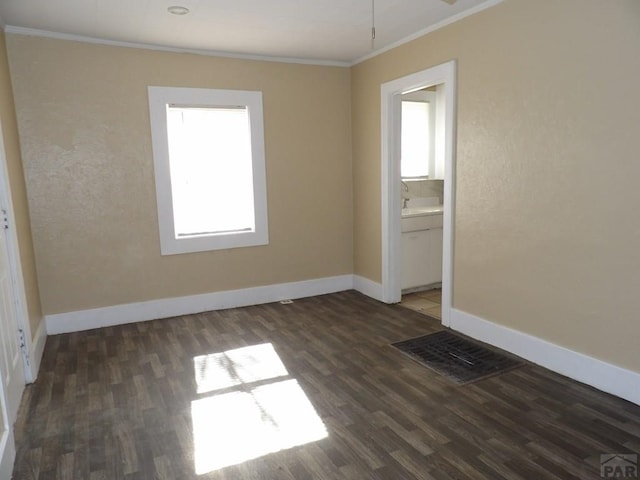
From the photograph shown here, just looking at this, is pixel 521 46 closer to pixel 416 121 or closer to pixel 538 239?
pixel 538 239

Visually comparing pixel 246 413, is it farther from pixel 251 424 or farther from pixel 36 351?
pixel 36 351

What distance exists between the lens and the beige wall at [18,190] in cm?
312

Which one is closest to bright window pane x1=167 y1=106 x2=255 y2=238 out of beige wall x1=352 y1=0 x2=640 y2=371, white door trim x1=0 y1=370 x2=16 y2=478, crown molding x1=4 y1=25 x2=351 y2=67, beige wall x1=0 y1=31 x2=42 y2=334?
crown molding x1=4 y1=25 x2=351 y2=67

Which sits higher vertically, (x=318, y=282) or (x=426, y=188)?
(x=426, y=188)

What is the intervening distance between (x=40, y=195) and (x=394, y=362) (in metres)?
3.24

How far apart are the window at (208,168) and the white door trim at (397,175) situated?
1.27m

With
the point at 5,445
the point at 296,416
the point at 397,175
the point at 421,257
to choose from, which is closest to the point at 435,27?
the point at 397,175

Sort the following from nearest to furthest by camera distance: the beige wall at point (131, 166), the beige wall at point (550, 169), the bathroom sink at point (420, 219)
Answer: the beige wall at point (550, 169)
the beige wall at point (131, 166)
the bathroom sink at point (420, 219)

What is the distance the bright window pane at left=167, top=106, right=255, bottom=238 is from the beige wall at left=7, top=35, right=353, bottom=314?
230mm

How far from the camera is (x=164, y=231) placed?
416cm

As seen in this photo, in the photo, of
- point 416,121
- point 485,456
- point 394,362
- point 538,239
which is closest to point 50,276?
point 394,362

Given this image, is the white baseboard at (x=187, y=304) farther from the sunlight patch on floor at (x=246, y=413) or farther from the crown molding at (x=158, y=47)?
the crown molding at (x=158, y=47)

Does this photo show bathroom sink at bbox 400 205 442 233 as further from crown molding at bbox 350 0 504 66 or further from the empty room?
crown molding at bbox 350 0 504 66

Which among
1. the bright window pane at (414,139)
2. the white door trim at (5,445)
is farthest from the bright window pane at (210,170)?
the white door trim at (5,445)
